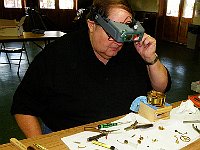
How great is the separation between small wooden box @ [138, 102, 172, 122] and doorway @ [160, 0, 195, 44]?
24.5 feet

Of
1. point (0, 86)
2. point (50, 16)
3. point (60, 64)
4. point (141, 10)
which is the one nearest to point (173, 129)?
point (60, 64)

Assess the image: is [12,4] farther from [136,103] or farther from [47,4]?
[136,103]

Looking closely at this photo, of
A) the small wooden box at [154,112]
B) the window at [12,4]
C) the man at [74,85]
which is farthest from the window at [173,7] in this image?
the small wooden box at [154,112]

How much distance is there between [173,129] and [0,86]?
11.3 ft

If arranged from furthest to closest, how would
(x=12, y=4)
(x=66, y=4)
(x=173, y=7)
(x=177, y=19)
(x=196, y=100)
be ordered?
(x=66, y=4) < (x=12, y=4) < (x=173, y=7) < (x=177, y=19) < (x=196, y=100)

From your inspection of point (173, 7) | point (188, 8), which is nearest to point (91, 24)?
point (188, 8)

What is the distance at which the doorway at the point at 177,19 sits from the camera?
8.02m

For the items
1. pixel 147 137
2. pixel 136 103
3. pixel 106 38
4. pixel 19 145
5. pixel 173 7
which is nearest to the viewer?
pixel 19 145

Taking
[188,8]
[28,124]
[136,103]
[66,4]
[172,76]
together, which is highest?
[66,4]

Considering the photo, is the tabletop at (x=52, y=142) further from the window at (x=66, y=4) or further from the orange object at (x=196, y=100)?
the window at (x=66, y=4)

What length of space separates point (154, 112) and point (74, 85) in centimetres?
37

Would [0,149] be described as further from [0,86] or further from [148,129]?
[0,86]

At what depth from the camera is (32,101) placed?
3.92ft

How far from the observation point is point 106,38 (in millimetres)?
1065
